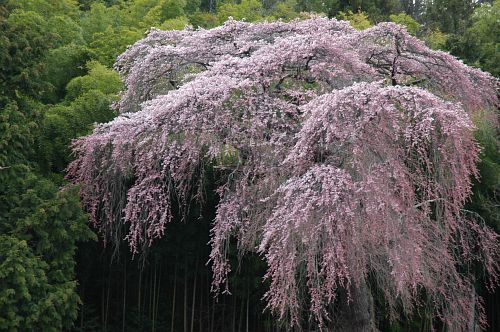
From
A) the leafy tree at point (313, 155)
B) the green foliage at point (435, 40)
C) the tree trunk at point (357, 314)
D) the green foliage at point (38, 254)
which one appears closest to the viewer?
the leafy tree at point (313, 155)

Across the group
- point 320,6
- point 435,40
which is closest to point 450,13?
point 320,6

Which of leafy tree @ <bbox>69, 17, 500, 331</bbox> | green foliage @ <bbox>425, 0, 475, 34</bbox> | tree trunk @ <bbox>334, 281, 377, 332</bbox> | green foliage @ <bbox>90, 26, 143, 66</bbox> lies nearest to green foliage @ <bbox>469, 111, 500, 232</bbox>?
leafy tree @ <bbox>69, 17, 500, 331</bbox>

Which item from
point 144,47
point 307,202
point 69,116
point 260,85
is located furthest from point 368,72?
point 69,116

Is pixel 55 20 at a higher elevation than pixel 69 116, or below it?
higher

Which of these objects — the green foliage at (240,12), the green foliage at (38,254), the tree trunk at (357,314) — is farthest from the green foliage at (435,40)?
the green foliage at (38,254)

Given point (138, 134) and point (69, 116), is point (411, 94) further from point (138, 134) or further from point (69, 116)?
point (69, 116)

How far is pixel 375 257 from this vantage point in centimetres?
509

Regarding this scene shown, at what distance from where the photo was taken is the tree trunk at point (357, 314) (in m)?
5.45

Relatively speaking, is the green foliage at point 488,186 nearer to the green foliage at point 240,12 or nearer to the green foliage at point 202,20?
the green foliage at point 240,12

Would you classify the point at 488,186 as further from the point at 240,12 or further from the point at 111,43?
the point at 111,43

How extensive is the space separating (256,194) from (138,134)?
3.80 ft

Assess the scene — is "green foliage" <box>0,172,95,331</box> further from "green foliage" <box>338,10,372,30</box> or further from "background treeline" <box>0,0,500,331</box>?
"green foliage" <box>338,10,372,30</box>

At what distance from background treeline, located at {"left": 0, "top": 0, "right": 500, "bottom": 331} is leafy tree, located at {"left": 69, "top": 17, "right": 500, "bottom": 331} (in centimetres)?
45

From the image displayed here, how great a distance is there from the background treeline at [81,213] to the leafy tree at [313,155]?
454mm
